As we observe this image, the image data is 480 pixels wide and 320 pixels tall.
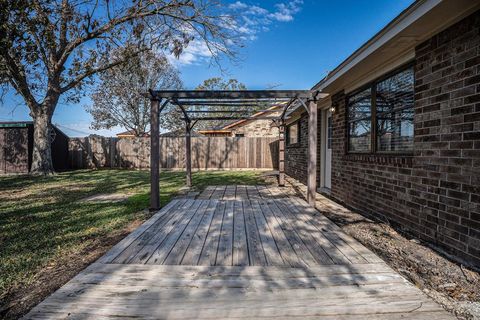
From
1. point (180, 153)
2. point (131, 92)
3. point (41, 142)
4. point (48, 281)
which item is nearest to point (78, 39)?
point (41, 142)

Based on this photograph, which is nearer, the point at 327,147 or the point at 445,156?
the point at 445,156

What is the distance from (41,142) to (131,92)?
10.8 metres

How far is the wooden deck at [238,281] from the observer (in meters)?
1.57

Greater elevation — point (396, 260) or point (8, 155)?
point (8, 155)

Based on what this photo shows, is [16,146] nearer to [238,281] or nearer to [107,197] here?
[107,197]

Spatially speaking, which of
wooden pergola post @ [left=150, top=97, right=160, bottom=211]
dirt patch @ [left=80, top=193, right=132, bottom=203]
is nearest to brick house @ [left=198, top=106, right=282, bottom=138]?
dirt patch @ [left=80, top=193, right=132, bottom=203]

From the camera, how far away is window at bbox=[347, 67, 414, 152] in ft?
11.1

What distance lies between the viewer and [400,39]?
9.77ft

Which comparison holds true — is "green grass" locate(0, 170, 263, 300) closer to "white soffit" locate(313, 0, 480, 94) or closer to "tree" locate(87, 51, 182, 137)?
"white soffit" locate(313, 0, 480, 94)

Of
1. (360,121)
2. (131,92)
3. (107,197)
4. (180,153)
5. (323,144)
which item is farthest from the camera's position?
(131,92)

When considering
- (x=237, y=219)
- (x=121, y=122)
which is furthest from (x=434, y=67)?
(x=121, y=122)

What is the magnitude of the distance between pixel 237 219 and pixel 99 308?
2.16 meters

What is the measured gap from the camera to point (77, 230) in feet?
11.2

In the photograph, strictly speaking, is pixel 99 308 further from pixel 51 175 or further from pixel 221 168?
pixel 221 168
